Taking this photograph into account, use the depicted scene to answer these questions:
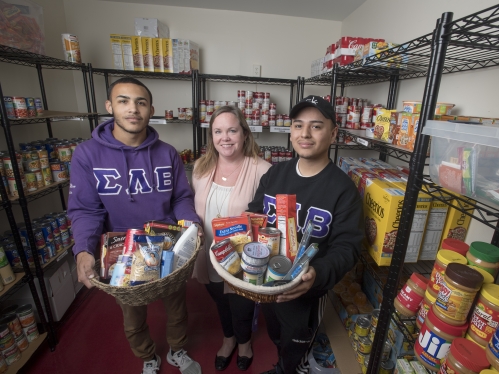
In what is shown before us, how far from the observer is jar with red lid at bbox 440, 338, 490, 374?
618 millimetres

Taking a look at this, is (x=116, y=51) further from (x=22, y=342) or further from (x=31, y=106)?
(x=22, y=342)

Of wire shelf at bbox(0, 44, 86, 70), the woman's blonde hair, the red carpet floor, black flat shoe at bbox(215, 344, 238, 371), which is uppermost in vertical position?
wire shelf at bbox(0, 44, 86, 70)

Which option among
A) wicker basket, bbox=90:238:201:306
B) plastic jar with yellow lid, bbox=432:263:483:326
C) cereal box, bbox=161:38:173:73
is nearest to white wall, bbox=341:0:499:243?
plastic jar with yellow lid, bbox=432:263:483:326

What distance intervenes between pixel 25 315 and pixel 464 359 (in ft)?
7.30

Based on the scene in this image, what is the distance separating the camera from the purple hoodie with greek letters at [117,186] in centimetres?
126

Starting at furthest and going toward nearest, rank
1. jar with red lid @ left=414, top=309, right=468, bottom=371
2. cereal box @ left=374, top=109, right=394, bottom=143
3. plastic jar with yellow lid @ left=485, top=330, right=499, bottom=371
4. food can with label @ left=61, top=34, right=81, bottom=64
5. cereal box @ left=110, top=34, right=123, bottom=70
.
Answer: cereal box @ left=110, top=34, right=123, bottom=70 < food can with label @ left=61, top=34, right=81, bottom=64 < cereal box @ left=374, top=109, right=394, bottom=143 < jar with red lid @ left=414, top=309, right=468, bottom=371 < plastic jar with yellow lid @ left=485, top=330, right=499, bottom=371

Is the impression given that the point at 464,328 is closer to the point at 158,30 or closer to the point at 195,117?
the point at 195,117

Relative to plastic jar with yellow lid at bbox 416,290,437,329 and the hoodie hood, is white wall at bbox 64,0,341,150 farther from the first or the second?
plastic jar with yellow lid at bbox 416,290,437,329

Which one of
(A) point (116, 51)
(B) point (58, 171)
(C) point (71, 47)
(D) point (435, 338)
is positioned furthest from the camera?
(A) point (116, 51)

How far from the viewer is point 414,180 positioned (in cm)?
84

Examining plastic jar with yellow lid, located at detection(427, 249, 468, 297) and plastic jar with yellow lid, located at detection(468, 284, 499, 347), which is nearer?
plastic jar with yellow lid, located at detection(468, 284, 499, 347)

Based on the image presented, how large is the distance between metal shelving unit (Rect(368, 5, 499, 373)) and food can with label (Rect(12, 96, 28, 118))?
2092 millimetres

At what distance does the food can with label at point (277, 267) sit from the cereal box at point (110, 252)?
0.65 meters

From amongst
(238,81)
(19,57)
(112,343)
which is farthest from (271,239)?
(238,81)
